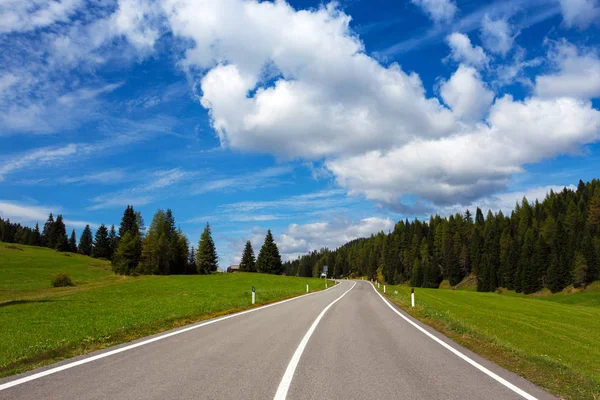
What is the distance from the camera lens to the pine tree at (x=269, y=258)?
372ft

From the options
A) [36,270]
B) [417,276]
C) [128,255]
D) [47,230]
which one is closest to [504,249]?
[417,276]

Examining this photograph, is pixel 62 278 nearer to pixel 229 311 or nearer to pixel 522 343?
pixel 229 311

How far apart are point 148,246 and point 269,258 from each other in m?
34.2

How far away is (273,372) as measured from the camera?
7145mm

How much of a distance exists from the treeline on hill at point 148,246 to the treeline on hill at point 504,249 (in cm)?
4929

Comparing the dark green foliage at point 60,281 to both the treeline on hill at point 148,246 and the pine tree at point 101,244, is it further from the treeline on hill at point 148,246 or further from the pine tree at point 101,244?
the pine tree at point 101,244

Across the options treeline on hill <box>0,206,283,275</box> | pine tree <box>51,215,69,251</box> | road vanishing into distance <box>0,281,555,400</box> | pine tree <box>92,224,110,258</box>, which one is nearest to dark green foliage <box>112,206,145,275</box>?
treeline on hill <box>0,206,283,275</box>

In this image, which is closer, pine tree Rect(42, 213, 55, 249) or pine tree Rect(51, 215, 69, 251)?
pine tree Rect(51, 215, 69, 251)

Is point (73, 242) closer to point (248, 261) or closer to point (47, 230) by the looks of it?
point (47, 230)

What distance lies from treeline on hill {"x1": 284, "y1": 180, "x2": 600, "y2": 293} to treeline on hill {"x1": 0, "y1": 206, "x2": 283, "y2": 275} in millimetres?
49295

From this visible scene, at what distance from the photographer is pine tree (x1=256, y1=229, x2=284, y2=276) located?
11344 cm

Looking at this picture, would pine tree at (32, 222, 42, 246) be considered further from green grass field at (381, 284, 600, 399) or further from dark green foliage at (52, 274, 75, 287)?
green grass field at (381, 284, 600, 399)

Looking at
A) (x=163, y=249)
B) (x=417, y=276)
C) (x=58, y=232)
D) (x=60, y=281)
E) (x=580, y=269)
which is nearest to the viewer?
(x=60, y=281)

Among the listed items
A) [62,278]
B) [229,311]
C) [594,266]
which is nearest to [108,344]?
[229,311]
